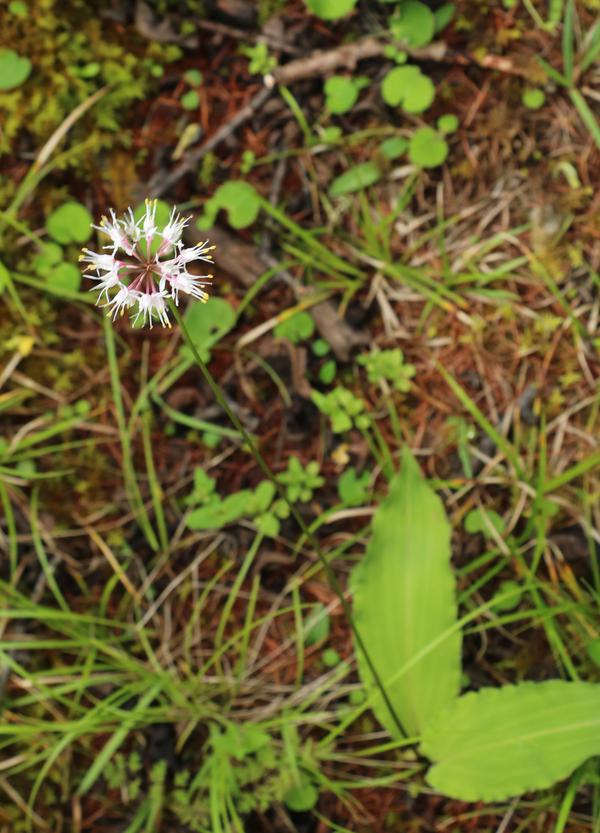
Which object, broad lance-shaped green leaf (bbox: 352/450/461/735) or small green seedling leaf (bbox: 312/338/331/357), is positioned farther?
small green seedling leaf (bbox: 312/338/331/357)

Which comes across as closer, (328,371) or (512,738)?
(512,738)

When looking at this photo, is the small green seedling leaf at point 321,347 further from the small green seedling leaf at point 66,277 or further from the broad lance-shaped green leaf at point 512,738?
the broad lance-shaped green leaf at point 512,738

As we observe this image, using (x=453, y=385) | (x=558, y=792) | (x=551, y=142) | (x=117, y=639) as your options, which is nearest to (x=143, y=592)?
(x=117, y=639)

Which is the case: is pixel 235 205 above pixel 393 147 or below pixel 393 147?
below

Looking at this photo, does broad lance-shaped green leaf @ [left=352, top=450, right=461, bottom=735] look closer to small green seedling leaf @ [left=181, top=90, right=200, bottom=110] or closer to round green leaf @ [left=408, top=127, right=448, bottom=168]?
round green leaf @ [left=408, top=127, right=448, bottom=168]

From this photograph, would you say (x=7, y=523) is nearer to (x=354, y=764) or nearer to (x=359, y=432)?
(x=359, y=432)

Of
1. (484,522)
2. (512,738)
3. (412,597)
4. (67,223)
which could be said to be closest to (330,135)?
(67,223)

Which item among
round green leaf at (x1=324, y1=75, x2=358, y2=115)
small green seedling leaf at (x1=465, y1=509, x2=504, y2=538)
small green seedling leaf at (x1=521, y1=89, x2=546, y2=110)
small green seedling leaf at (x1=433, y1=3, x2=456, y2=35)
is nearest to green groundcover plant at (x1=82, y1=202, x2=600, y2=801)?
small green seedling leaf at (x1=465, y1=509, x2=504, y2=538)

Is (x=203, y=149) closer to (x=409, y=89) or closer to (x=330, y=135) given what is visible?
(x=330, y=135)
